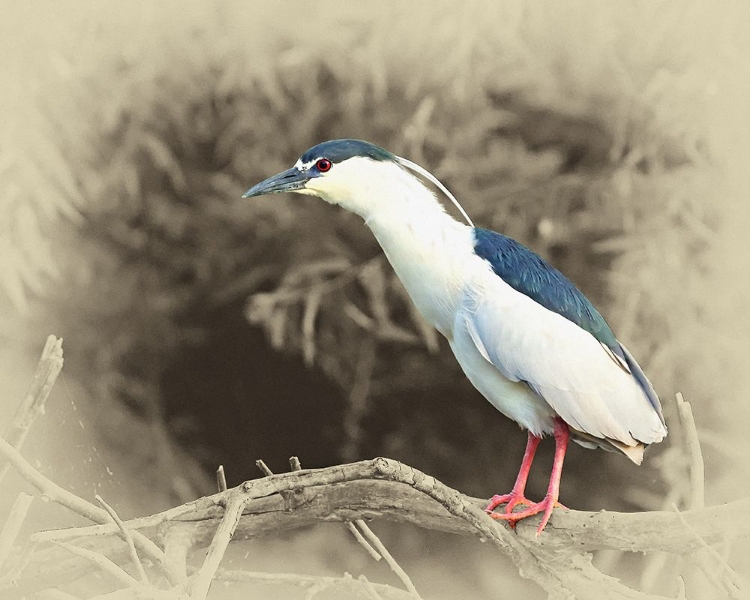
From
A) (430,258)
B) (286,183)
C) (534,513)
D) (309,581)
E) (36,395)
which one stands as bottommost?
Result: (309,581)

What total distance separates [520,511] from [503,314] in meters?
0.32

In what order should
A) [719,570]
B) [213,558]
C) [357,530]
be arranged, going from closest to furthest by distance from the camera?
[213,558] < [719,570] < [357,530]

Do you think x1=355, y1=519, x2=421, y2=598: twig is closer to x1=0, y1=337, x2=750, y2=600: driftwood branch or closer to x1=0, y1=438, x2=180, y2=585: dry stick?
x1=0, y1=337, x2=750, y2=600: driftwood branch

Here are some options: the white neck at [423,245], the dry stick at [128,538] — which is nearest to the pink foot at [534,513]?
the white neck at [423,245]

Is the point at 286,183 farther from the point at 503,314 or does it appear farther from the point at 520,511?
the point at 520,511

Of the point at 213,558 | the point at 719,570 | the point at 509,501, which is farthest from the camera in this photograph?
the point at 509,501

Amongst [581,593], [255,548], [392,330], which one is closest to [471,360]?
[581,593]

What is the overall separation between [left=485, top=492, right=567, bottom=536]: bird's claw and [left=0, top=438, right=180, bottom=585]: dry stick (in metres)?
0.52

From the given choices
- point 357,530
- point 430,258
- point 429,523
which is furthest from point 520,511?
point 430,258

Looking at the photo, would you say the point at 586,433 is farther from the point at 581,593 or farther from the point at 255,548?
the point at 255,548

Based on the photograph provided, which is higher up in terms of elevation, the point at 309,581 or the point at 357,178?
the point at 357,178

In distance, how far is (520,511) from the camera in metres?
1.38

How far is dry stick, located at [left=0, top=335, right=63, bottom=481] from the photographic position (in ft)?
4.03

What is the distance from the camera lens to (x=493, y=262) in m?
1.43
